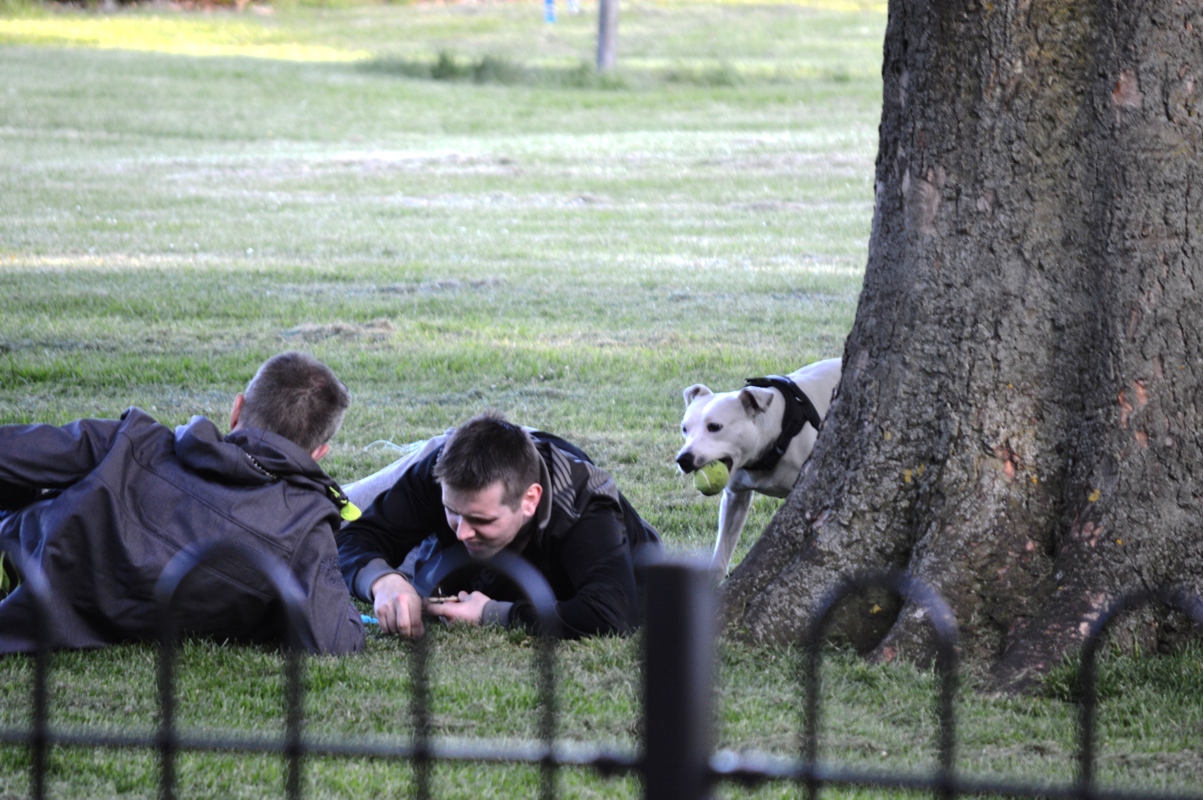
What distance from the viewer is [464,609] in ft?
16.3

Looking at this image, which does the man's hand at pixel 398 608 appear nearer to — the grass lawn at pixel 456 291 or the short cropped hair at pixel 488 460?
the grass lawn at pixel 456 291

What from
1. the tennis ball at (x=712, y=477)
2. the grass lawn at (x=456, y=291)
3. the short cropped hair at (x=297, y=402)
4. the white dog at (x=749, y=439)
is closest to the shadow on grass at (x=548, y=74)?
the grass lawn at (x=456, y=291)

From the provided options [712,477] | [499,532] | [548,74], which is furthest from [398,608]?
[548,74]

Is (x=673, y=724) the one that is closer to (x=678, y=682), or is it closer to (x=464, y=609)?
(x=678, y=682)

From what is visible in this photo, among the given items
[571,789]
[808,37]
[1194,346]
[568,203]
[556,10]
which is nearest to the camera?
[571,789]

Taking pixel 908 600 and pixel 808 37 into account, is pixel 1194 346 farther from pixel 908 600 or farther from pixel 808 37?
pixel 808 37

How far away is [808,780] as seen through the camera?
237 cm

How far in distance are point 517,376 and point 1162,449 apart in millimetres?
5550

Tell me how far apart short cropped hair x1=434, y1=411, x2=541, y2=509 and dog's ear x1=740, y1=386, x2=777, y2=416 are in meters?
1.41

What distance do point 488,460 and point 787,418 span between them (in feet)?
5.47

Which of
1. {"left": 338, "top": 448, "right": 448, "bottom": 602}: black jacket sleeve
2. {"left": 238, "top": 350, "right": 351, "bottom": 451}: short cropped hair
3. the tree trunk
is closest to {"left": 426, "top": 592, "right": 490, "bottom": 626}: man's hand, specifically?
{"left": 338, "top": 448, "right": 448, "bottom": 602}: black jacket sleeve

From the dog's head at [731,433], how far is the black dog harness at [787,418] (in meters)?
0.05

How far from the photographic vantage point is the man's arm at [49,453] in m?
4.45

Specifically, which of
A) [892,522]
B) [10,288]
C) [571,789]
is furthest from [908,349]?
[10,288]
